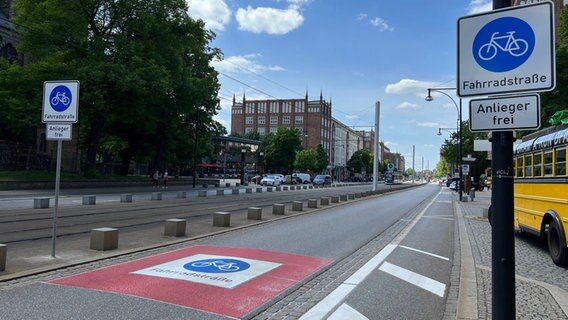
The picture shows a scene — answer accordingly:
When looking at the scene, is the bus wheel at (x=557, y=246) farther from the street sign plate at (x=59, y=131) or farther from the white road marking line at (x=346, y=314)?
the street sign plate at (x=59, y=131)

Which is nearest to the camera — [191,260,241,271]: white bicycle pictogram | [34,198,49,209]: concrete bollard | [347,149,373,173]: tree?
[191,260,241,271]: white bicycle pictogram

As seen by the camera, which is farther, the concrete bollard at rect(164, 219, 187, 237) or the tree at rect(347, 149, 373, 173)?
the tree at rect(347, 149, 373, 173)

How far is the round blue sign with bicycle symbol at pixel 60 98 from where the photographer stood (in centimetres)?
886

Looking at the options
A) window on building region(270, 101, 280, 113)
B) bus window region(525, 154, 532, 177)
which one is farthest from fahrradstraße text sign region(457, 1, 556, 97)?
window on building region(270, 101, 280, 113)

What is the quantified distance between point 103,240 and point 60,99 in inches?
116

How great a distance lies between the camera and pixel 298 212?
20.9 meters

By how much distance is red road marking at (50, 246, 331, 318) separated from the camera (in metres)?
6.19

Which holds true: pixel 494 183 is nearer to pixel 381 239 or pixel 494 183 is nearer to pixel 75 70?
pixel 381 239

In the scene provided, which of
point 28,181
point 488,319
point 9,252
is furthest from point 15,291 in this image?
point 28,181

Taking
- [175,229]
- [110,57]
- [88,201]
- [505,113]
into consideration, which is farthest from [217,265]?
[110,57]

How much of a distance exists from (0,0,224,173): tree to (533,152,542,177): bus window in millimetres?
28555

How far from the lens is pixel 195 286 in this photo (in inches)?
278

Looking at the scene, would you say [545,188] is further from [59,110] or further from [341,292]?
[59,110]

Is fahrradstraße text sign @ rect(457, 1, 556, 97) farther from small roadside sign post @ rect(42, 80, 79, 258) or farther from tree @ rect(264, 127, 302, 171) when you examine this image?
tree @ rect(264, 127, 302, 171)
